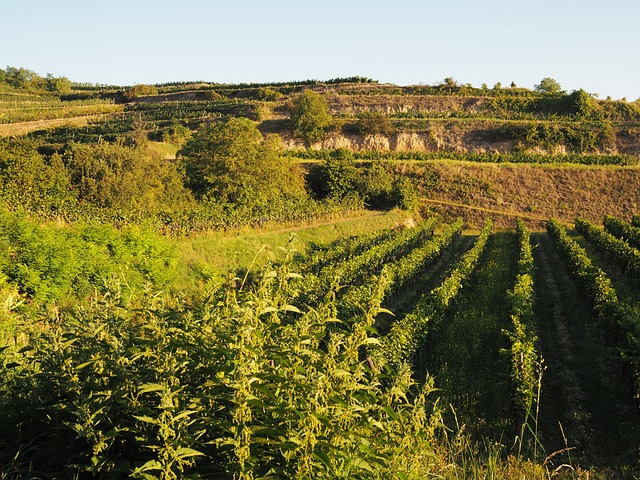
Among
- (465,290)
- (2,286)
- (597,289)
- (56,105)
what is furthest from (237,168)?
(56,105)

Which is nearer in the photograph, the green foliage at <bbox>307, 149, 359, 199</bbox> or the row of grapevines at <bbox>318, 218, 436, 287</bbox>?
the row of grapevines at <bbox>318, 218, 436, 287</bbox>

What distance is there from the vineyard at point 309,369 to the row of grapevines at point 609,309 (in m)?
0.11

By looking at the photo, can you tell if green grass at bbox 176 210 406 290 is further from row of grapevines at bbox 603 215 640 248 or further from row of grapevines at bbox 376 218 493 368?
row of grapevines at bbox 603 215 640 248

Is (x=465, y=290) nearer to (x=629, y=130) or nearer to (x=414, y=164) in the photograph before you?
(x=414, y=164)

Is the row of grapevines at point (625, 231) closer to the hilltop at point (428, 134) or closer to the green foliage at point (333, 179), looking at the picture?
the hilltop at point (428, 134)

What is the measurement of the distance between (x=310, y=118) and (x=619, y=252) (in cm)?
4557

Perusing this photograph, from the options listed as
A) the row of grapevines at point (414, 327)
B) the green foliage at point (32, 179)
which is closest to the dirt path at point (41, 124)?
the green foliage at point (32, 179)

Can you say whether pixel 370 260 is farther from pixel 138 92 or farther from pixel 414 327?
pixel 138 92

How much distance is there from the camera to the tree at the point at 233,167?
37.4m

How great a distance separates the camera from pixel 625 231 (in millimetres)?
32969

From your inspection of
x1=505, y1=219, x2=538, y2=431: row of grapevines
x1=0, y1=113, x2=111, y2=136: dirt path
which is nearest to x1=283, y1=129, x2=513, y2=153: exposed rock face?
x1=0, y1=113, x2=111, y2=136: dirt path

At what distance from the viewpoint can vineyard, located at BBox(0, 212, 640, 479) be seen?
305cm

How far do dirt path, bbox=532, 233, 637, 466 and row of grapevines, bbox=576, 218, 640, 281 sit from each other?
366 centimetres

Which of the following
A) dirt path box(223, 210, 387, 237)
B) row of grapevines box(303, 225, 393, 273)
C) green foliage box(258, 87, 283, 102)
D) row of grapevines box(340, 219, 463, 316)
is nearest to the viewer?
row of grapevines box(340, 219, 463, 316)
